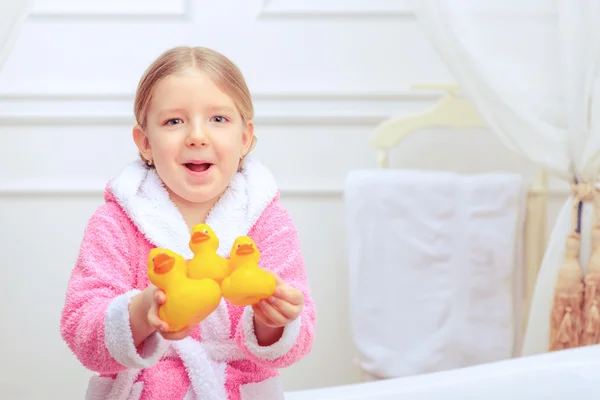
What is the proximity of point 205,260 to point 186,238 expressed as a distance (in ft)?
0.62

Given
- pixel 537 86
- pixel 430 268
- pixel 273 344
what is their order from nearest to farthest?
1. pixel 273 344
2. pixel 537 86
3. pixel 430 268

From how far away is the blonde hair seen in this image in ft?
3.40

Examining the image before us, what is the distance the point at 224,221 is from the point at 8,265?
4.15 feet

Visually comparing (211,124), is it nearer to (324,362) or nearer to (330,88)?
(330,88)

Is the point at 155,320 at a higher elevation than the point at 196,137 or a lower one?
lower

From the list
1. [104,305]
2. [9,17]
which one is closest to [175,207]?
[104,305]

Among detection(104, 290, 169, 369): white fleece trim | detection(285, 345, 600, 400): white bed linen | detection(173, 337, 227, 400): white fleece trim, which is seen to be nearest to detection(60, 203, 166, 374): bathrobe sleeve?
detection(104, 290, 169, 369): white fleece trim

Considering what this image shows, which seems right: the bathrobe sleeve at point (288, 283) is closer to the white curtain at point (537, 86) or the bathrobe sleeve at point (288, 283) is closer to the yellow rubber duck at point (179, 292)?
the yellow rubber duck at point (179, 292)

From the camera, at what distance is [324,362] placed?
221 centimetres

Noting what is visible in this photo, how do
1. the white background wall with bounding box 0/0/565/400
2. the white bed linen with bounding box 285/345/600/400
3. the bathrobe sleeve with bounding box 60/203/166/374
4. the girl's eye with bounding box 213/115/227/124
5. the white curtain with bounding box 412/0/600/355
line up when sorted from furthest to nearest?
the white background wall with bounding box 0/0/565/400 < the white curtain with bounding box 412/0/600/355 < the white bed linen with bounding box 285/345/600/400 < the girl's eye with bounding box 213/115/227/124 < the bathrobe sleeve with bounding box 60/203/166/374

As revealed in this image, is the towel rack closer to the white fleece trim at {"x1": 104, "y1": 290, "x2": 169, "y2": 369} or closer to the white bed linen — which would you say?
the white bed linen

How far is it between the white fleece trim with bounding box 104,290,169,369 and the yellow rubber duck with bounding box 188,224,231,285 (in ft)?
0.35

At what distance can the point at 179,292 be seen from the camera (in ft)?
2.74

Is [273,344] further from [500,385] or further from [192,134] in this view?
[500,385]
